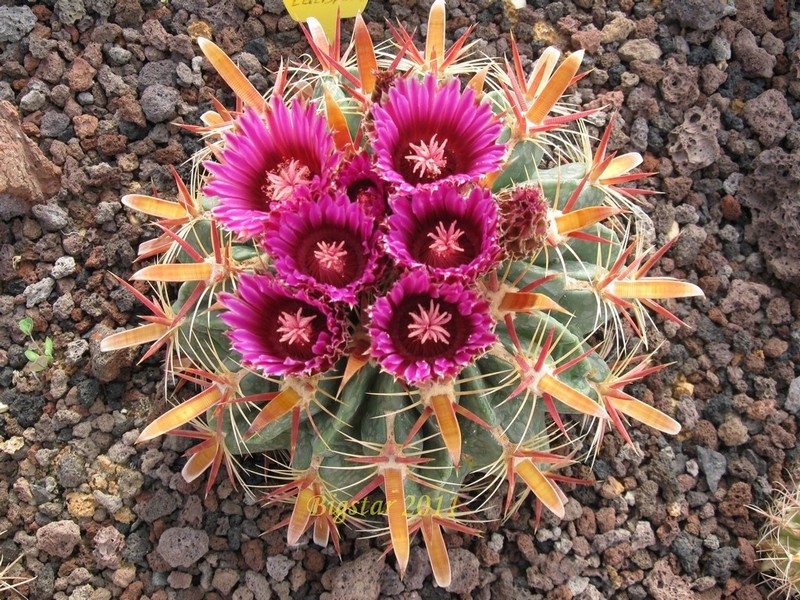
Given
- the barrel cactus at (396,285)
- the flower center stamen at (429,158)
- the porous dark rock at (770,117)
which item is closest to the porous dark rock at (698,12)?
the porous dark rock at (770,117)

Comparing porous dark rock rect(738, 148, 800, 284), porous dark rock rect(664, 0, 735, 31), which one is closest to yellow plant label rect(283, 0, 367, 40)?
porous dark rock rect(664, 0, 735, 31)

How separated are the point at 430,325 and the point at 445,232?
0.54 feet

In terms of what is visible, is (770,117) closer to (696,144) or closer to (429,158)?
(696,144)

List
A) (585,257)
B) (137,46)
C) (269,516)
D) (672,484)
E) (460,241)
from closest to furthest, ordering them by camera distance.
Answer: (460,241), (585,257), (269,516), (672,484), (137,46)

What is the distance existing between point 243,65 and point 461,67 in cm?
94

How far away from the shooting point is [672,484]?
2242 millimetres

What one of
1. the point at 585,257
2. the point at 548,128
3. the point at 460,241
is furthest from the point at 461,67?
the point at 460,241

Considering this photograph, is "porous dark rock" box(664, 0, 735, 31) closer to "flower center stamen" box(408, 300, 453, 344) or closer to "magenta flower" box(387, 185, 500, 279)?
"magenta flower" box(387, 185, 500, 279)

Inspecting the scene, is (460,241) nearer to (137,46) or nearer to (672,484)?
(672,484)

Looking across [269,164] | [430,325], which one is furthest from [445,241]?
[269,164]

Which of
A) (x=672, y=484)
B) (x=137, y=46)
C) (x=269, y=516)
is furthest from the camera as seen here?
(x=137, y=46)

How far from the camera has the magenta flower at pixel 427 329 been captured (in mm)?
1281

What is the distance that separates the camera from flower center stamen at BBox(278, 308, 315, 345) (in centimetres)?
129

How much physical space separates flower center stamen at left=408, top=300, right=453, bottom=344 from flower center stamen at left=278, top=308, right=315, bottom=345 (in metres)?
0.17
